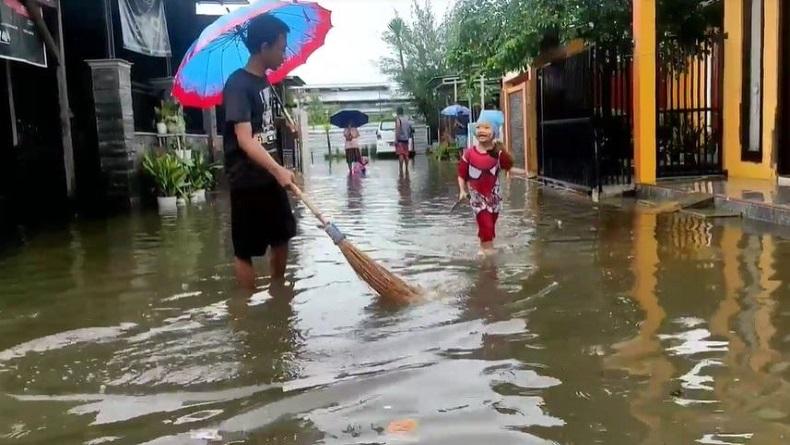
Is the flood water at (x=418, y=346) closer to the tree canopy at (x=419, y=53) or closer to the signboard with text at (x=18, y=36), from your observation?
the signboard with text at (x=18, y=36)

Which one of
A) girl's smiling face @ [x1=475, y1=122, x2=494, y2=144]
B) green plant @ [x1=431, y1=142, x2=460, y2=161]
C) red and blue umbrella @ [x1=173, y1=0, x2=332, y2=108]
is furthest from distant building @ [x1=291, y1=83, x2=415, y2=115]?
red and blue umbrella @ [x1=173, y1=0, x2=332, y2=108]

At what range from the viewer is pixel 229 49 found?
5668 millimetres

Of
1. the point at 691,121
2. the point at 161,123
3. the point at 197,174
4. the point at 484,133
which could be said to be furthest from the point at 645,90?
the point at 161,123

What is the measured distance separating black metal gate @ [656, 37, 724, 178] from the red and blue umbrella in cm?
676

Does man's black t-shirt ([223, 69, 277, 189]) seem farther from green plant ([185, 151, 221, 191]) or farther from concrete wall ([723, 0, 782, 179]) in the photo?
concrete wall ([723, 0, 782, 179])

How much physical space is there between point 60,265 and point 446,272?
10.6ft

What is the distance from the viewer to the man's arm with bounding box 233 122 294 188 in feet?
14.9

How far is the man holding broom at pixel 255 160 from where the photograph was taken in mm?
4613

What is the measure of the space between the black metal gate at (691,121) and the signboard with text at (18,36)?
8.15 m

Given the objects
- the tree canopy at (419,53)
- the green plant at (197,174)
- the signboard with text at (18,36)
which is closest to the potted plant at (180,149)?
the green plant at (197,174)

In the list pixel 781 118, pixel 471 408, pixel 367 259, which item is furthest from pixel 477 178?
pixel 781 118

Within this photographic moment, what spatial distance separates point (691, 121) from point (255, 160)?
8.97 meters

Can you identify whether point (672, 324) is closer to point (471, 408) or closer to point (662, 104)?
point (471, 408)

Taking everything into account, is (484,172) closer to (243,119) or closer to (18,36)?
(243,119)
